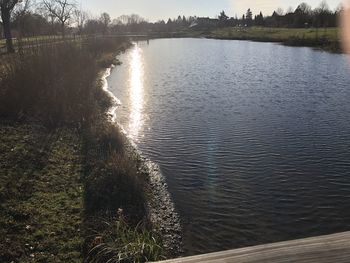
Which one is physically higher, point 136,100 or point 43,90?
point 43,90

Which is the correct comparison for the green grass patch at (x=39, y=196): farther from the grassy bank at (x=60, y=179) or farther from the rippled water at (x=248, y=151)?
the rippled water at (x=248, y=151)

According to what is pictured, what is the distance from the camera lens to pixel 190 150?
48.0ft

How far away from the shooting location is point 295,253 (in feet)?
6.42

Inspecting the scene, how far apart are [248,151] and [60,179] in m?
6.63

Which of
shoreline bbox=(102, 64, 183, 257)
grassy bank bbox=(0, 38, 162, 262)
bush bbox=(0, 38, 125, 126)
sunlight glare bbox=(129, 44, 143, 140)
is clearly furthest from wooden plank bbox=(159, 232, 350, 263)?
Answer: sunlight glare bbox=(129, 44, 143, 140)

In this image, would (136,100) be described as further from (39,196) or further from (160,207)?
(39,196)

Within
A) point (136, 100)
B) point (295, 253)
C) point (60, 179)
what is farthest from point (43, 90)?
point (295, 253)

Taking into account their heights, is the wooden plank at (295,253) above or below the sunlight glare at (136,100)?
above

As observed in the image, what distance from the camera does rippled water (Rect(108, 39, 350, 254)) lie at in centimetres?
932

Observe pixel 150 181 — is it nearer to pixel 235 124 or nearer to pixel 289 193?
pixel 289 193

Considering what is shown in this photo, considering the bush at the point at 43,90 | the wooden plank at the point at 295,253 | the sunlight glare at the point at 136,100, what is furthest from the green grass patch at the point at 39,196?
the wooden plank at the point at 295,253

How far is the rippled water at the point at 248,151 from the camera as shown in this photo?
9.32 m

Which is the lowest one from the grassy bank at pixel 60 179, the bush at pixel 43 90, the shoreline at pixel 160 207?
the shoreline at pixel 160 207

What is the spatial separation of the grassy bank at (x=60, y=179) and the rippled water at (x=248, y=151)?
1528mm
